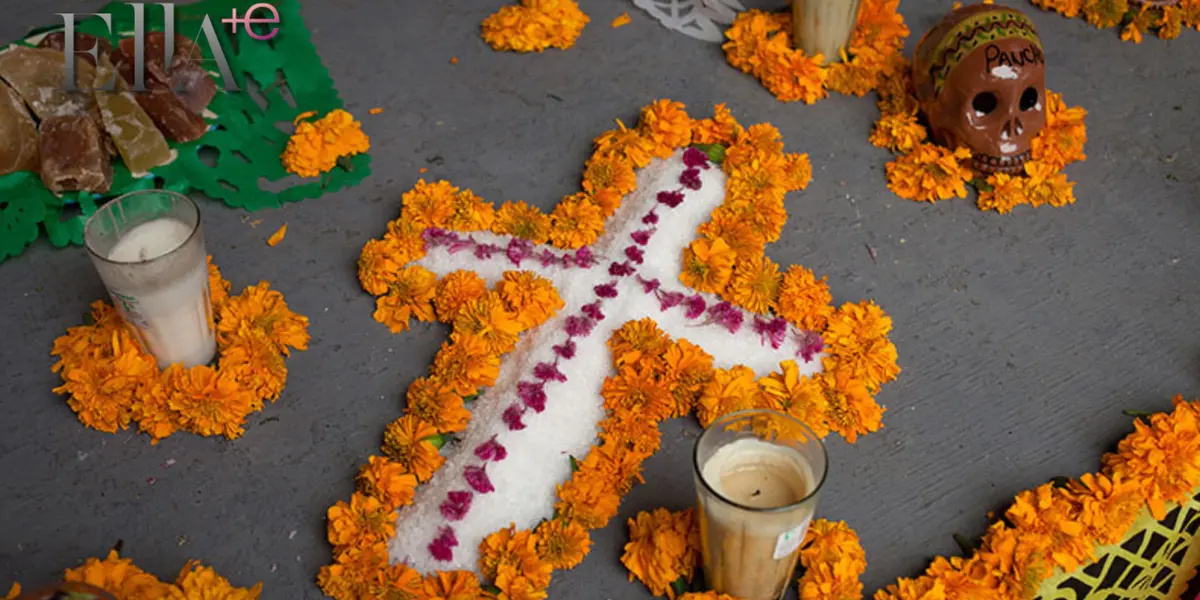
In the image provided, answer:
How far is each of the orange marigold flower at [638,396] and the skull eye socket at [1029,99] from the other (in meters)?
0.89

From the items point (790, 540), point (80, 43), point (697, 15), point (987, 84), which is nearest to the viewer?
point (790, 540)

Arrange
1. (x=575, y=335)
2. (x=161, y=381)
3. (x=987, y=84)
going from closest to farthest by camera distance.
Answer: (x=161, y=381), (x=575, y=335), (x=987, y=84)

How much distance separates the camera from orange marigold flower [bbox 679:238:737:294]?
1.74m

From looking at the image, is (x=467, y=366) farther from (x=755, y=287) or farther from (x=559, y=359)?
(x=755, y=287)

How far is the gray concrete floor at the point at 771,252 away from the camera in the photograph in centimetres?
150

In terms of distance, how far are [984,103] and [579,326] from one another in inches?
34.2

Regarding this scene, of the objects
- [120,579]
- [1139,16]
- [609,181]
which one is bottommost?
[120,579]

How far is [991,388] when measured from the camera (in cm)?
167

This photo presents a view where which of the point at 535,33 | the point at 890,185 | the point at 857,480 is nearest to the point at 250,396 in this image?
the point at 857,480

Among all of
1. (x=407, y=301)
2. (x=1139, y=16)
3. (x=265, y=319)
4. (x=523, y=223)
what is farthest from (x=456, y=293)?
(x=1139, y=16)

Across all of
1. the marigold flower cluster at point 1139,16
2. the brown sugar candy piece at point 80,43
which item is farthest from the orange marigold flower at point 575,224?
the marigold flower cluster at point 1139,16

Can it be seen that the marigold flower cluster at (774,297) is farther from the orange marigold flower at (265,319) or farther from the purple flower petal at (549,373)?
the orange marigold flower at (265,319)

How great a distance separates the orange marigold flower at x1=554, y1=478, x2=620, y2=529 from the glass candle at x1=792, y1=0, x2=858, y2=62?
1.09 metres

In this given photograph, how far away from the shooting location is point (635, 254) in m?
1.80
